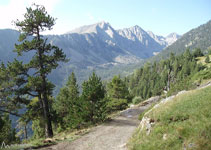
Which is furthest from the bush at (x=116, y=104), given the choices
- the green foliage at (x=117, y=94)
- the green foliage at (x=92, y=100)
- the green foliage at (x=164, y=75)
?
the green foliage at (x=164, y=75)

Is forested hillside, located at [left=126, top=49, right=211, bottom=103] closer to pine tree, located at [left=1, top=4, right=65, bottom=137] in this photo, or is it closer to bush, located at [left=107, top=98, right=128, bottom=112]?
bush, located at [left=107, top=98, right=128, bottom=112]

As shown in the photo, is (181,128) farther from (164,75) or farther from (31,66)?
(164,75)

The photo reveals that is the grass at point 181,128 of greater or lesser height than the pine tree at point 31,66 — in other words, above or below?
below

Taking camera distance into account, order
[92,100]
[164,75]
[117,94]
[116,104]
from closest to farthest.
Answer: [92,100]
[116,104]
[117,94]
[164,75]

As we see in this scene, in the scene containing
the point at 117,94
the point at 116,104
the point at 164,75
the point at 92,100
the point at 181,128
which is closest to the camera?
the point at 181,128

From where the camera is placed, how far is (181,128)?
9211 mm

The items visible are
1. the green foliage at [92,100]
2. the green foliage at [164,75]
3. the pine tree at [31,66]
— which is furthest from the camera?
the green foliage at [164,75]

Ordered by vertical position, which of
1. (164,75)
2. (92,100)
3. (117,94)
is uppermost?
(92,100)

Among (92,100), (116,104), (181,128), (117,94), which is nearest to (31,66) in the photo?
(92,100)

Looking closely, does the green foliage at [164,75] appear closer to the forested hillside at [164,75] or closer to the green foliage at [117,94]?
the forested hillside at [164,75]

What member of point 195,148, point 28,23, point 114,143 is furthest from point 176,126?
point 28,23

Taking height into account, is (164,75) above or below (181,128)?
below

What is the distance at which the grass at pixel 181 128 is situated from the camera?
8.27 meters

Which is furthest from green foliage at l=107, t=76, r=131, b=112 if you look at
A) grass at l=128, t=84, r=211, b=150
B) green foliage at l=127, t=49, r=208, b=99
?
green foliage at l=127, t=49, r=208, b=99
